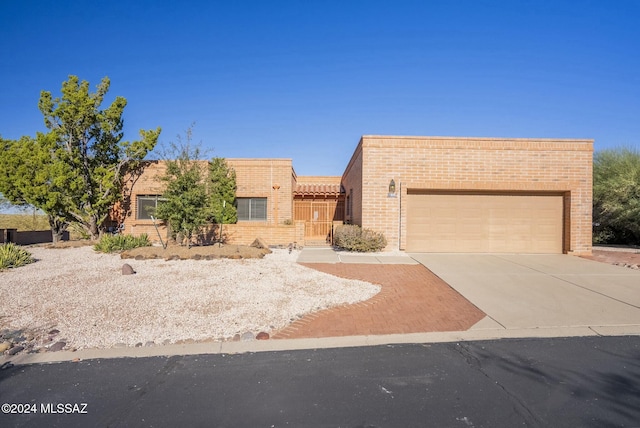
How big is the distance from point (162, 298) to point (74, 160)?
1165 centimetres

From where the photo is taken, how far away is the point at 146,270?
8891 millimetres

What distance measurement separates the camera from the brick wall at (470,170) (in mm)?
12492

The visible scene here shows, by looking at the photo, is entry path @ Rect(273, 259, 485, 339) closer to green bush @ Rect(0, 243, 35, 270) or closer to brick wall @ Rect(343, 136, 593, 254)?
brick wall @ Rect(343, 136, 593, 254)

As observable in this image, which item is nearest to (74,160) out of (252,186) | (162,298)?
(252,186)

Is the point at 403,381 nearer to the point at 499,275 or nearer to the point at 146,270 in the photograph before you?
the point at 499,275

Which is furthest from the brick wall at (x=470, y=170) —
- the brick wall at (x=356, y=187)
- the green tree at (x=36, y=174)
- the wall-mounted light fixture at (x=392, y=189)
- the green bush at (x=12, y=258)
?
the green tree at (x=36, y=174)

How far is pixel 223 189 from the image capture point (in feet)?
55.2

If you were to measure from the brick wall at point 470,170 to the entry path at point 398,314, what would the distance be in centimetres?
480

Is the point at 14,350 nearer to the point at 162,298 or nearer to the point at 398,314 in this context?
the point at 162,298

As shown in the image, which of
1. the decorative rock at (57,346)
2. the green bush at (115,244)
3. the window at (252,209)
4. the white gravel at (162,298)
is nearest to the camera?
the decorative rock at (57,346)

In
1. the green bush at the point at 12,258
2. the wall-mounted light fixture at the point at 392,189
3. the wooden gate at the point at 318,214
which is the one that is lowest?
the green bush at the point at 12,258

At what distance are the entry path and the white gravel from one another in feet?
1.11

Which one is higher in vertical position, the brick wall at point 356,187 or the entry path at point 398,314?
the brick wall at point 356,187

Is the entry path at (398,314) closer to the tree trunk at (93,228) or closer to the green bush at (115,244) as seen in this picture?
the green bush at (115,244)
